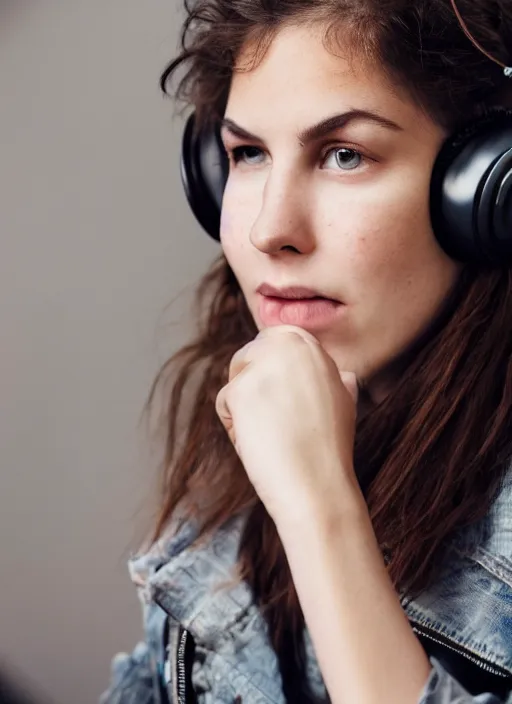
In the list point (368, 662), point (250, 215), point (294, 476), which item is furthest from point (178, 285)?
point (368, 662)

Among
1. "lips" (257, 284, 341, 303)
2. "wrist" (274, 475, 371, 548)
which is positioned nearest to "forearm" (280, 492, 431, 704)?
"wrist" (274, 475, 371, 548)

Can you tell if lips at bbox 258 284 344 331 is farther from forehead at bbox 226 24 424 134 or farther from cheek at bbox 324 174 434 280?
forehead at bbox 226 24 424 134

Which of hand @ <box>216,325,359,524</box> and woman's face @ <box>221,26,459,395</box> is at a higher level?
woman's face @ <box>221,26,459,395</box>

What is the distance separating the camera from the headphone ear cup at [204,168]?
41.6 inches

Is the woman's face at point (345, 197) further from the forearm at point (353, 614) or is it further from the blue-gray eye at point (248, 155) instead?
the forearm at point (353, 614)

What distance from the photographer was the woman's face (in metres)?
0.88

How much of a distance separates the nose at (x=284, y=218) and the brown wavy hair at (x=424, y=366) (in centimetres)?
14

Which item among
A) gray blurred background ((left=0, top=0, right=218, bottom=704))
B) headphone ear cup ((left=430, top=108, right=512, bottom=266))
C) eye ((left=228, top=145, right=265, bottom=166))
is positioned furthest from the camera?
gray blurred background ((left=0, top=0, right=218, bottom=704))

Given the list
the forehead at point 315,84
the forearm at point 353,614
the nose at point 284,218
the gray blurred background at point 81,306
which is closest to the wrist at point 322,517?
the forearm at point 353,614

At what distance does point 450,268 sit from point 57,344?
25.1 inches

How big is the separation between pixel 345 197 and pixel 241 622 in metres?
0.50

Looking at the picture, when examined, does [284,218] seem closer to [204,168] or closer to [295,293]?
[295,293]

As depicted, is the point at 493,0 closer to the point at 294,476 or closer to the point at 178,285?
the point at 294,476

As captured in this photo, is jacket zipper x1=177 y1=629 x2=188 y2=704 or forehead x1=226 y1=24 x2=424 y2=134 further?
jacket zipper x1=177 y1=629 x2=188 y2=704
